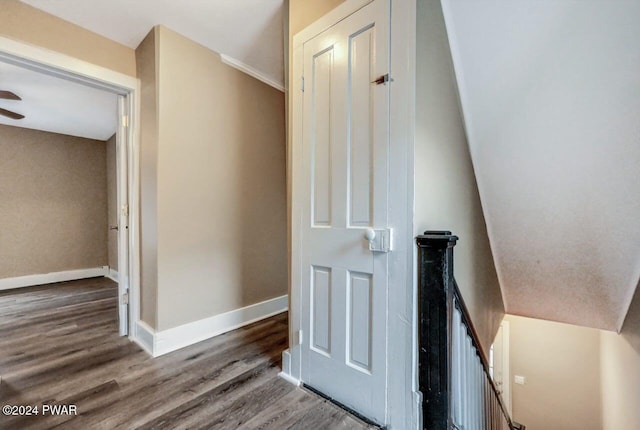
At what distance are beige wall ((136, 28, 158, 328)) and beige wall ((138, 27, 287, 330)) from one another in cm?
2

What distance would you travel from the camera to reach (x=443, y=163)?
154cm

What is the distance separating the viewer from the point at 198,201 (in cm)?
234

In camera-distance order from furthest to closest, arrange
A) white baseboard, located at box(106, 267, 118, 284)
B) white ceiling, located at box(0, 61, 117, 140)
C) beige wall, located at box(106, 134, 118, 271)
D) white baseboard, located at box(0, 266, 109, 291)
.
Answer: beige wall, located at box(106, 134, 118, 271), white baseboard, located at box(106, 267, 118, 284), white baseboard, located at box(0, 266, 109, 291), white ceiling, located at box(0, 61, 117, 140)

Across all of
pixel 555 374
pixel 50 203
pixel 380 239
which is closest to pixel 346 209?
pixel 380 239

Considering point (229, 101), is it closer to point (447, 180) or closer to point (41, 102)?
point (447, 180)

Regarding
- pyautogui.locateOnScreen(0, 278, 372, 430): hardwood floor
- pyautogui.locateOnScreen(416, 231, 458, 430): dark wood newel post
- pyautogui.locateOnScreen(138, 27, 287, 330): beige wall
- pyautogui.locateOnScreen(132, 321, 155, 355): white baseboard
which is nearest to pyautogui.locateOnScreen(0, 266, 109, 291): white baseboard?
pyautogui.locateOnScreen(0, 278, 372, 430): hardwood floor

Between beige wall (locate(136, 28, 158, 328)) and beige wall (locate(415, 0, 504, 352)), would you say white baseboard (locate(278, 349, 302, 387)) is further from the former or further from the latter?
beige wall (locate(415, 0, 504, 352))

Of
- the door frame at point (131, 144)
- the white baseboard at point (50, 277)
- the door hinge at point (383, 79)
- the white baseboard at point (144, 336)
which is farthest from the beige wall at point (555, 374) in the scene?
the white baseboard at point (50, 277)

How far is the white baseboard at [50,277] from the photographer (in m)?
3.96

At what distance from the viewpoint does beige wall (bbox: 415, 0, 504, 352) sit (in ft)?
4.36

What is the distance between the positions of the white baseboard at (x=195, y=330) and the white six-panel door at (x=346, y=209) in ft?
3.52

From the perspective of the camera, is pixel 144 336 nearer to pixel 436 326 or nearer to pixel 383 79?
pixel 436 326

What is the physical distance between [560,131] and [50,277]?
6.33 meters

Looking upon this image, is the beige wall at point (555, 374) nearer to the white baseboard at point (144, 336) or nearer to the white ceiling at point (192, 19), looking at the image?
the white baseboard at point (144, 336)
